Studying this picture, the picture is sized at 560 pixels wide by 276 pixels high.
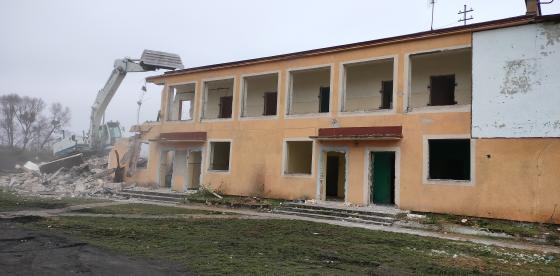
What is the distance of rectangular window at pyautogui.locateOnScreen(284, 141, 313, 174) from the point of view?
19047 mm

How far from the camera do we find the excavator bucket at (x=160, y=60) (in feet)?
85.3

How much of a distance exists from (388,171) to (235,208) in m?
6.61

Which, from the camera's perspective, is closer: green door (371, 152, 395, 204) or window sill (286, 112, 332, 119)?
green door (371, 152, 395, 204)

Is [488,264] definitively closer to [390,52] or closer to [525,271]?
[525,271]

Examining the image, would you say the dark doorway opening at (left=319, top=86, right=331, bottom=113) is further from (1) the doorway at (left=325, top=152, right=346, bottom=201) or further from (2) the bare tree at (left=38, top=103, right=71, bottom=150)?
(2) the bare tree at (left=38, top=103, right=71, bottom=150)

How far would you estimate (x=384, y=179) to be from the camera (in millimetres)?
17609

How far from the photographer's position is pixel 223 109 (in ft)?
79.5

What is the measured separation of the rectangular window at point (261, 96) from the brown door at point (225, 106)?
1.58 m

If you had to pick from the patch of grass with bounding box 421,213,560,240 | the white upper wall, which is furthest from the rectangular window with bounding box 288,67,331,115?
the patch of grass with bounding box 421,213,560,240

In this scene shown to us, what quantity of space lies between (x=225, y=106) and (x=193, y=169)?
4.08 m

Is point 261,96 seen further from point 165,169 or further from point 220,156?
point 165,169

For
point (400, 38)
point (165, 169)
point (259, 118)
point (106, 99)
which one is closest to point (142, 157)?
point (106, 99)

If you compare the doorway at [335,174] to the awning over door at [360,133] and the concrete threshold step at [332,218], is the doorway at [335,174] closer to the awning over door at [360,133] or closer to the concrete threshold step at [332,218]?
the awning over door at [360,133]

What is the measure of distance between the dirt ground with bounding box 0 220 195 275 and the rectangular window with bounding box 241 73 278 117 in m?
14.1
